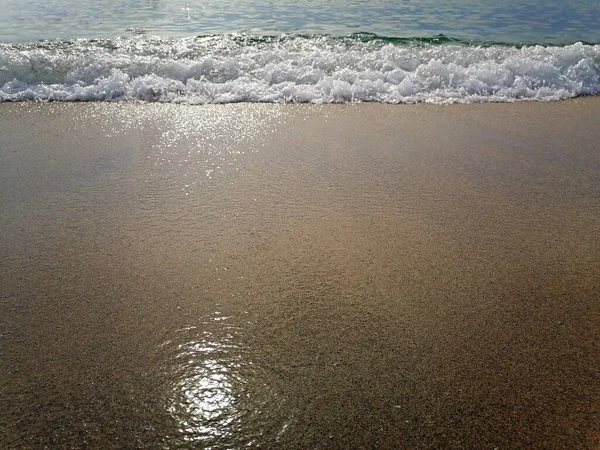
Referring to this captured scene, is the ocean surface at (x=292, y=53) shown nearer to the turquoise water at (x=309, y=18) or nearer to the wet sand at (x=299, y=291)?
the turquoise water at (x=309, y=18)

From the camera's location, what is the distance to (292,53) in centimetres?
658

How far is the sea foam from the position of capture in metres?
5.50

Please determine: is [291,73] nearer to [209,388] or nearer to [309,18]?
[309,18]

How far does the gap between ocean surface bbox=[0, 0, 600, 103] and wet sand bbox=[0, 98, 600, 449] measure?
1.36 m

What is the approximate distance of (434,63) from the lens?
6.01 meters

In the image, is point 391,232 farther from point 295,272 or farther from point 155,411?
point 155,411

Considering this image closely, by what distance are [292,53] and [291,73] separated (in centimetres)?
81

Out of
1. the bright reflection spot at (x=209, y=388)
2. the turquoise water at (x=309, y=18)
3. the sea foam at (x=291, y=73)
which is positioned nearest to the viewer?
the bright reflection spot at (x=209, y=388)

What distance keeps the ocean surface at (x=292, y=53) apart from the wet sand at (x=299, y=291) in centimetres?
136

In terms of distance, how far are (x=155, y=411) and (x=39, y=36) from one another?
7.25m

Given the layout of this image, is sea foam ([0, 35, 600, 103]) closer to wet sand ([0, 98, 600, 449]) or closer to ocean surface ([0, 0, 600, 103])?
ocean surface ([0, 0, 600, 103])

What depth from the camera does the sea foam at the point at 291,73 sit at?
18.0 feet

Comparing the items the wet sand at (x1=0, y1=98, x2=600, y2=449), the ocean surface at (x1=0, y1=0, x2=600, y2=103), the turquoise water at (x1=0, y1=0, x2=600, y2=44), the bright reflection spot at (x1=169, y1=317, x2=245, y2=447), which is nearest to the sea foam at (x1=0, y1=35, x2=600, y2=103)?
the ocean surface at (x1=0, y1=0, x2=600, y2=103)

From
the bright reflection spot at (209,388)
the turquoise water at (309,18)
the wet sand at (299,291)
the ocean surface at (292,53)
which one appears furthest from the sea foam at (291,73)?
the bright reflection spot at (209,388)
